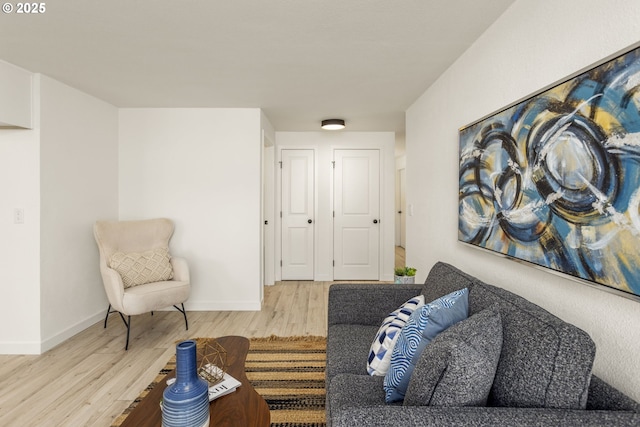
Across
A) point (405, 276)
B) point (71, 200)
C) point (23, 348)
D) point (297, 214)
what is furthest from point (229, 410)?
point (297, 214)

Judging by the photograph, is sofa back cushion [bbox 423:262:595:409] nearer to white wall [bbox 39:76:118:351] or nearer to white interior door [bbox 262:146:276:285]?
white wall [bbox 39:76:118:351]

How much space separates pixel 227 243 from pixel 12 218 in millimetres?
1829

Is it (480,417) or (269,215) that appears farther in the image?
(269,215)

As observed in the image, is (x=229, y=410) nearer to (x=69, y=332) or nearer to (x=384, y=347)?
(x=384, y=347)

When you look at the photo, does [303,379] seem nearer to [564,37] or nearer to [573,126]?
[573,126]

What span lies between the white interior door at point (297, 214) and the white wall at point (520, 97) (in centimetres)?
226

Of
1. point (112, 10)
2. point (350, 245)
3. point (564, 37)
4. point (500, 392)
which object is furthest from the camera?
point (350, 245)

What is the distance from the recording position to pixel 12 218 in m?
2.69

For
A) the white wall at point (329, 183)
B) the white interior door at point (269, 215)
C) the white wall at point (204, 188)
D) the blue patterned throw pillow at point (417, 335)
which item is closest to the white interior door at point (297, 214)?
the white wall at point (329, 183)

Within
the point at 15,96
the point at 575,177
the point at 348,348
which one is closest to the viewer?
the point at 575,177

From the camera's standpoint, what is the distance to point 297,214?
5.06 metres

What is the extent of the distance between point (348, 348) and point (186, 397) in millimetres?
874

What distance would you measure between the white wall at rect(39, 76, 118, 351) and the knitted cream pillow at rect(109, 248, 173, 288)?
→ 0.42 meters

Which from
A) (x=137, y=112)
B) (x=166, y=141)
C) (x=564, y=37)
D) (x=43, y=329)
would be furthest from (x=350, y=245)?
(x=564, y=37)
